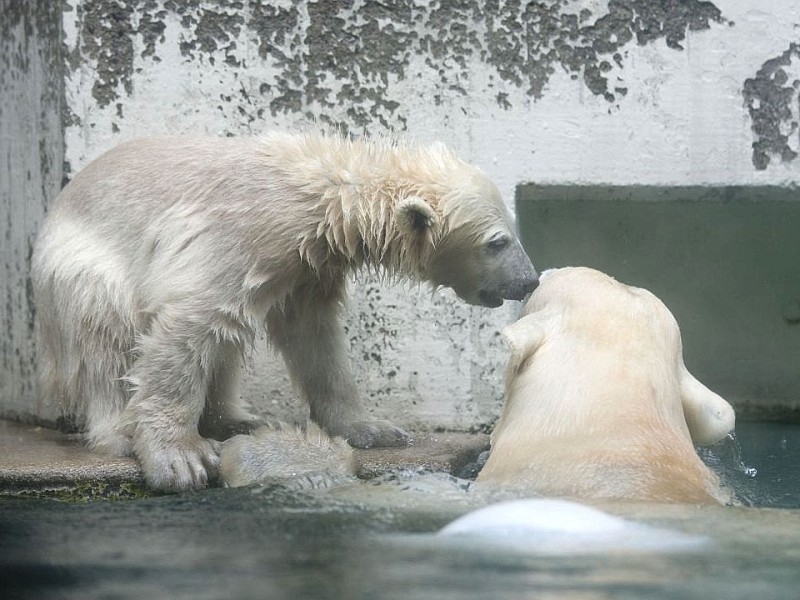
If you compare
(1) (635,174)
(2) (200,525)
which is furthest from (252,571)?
(1) (635,174)

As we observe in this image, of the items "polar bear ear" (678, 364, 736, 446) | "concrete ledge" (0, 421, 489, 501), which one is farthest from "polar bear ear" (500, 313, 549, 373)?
"concrete ledge" (0, 421, 489, 501)

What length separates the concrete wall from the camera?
523cm

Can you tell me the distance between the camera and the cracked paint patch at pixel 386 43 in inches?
205

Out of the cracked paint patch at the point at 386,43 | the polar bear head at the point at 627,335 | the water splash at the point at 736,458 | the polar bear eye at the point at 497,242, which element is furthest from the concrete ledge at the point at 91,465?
the cracked paint patch at the point at 386,43

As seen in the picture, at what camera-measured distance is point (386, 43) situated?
5266 millimetres

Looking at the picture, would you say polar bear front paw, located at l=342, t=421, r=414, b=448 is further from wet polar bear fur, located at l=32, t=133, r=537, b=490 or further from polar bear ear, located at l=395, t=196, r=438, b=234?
polar bear ear, located at l=395, t=196, r=438, b=234

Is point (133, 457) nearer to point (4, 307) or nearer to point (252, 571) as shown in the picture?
point (4, 307)

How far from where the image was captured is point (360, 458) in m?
4.52

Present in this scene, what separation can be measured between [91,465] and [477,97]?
2.41 metres

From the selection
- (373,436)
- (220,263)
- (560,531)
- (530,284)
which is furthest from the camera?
(373,436)

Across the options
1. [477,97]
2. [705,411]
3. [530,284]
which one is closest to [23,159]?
[477,97]

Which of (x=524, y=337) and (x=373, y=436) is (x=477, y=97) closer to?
(x=373, y=436)

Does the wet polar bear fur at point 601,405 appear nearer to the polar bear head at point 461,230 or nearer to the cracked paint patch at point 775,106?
the polar bear head at point 461,230

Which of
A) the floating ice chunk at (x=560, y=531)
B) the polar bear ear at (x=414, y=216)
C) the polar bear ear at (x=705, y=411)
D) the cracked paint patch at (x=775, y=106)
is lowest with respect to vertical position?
the polar bear ear at (x=705, y=411)
